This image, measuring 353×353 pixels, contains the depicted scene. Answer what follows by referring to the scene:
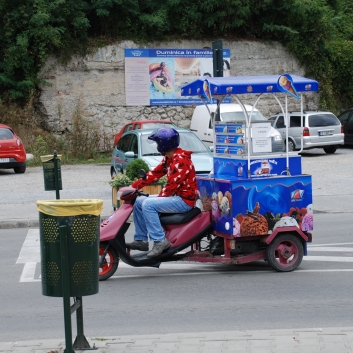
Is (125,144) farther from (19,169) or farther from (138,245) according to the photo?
(138,245)

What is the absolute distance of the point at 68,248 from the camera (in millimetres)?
5730

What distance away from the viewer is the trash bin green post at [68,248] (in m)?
5.68

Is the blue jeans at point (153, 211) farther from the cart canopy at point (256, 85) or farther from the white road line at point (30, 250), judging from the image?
the white road line at point (30, 250)

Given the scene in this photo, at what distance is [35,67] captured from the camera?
30.7 metres

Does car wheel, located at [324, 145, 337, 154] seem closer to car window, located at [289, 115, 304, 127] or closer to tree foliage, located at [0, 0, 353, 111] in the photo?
car window, located at [289, 115, 304, 127]

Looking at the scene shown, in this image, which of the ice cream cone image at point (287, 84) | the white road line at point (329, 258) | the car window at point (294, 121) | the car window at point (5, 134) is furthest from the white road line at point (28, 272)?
the car window at point (294, 121)

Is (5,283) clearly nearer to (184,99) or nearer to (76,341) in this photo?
(76,341)

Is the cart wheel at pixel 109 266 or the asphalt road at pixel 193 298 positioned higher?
the cart wheel at pixel 109 266

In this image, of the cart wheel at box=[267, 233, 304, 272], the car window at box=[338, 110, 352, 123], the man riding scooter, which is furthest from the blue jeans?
the car window at box=[338, 110, 352, 123]

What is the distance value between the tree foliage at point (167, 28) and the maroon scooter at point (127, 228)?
21709 mm

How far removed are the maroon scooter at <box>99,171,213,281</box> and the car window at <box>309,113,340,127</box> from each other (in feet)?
65.9

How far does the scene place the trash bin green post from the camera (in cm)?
568

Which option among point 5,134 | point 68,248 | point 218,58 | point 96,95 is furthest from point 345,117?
point 68,248

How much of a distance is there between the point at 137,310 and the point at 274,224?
7.95 feet
